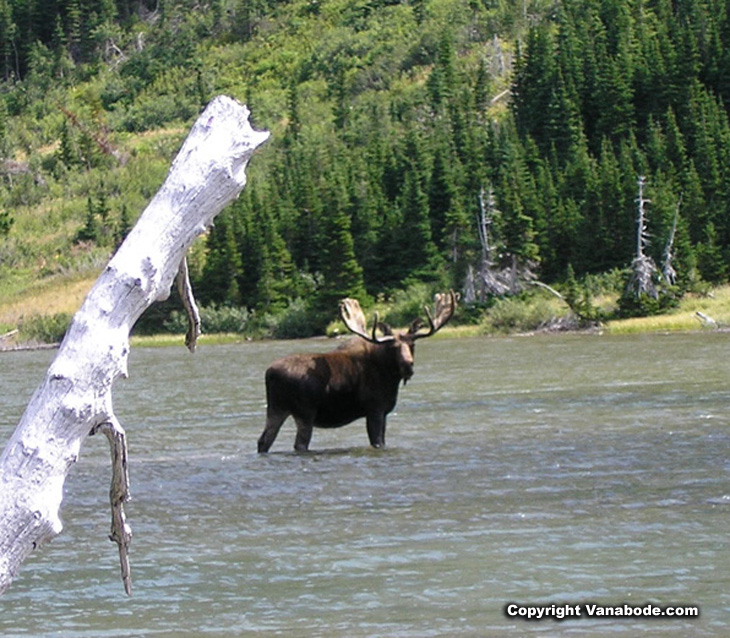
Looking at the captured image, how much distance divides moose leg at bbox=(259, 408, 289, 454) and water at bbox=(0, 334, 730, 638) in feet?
0.73

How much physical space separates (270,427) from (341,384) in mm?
1239

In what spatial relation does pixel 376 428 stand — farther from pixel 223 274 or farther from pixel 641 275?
pixel 223 274

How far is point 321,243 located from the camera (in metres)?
74.5

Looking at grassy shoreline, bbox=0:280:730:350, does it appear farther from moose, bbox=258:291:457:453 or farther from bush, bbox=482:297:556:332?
moose, bbox=258:291:457:453

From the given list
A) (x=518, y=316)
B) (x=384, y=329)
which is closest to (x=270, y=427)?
(x=384, y=329)

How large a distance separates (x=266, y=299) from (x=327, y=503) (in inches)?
2246

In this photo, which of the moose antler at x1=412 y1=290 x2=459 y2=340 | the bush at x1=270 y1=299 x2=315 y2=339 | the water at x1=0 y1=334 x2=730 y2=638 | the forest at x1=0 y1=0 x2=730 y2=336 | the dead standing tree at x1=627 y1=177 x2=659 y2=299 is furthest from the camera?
the forest at x1=0 y1=0 x2=730 y2=336

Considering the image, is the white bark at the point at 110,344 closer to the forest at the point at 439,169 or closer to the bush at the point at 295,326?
the forest at the point at 439,169

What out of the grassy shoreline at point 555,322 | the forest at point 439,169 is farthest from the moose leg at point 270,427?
the forest at point 439,169

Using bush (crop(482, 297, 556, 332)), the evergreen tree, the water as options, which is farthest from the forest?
the water

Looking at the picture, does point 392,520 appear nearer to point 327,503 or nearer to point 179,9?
point 327,503

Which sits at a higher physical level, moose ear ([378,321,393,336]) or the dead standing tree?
moose ear ([378,321,393,336])

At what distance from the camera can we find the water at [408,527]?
10938mm

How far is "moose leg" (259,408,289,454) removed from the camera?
1988 centimetres
